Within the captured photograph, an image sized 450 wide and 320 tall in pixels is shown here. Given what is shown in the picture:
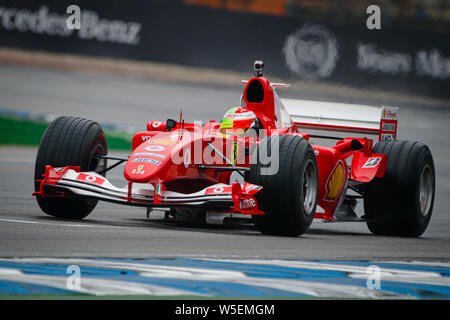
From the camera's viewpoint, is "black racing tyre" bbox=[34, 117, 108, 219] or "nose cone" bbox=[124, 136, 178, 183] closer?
"nose cone" bbox=[124, 136, 178, 183]

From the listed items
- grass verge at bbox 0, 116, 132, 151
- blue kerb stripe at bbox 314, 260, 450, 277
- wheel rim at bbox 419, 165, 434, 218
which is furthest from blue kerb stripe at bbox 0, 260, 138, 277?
grass verge at bbox 0, 116, 132, 151

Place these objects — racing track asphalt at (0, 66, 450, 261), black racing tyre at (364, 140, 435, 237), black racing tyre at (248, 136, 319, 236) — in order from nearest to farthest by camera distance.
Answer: racing track asphalt at (0, 66, 450, 261)
black racing tyre at (248, 136, 319, 236)
black racing tyre at (364, 140, 435, 237)

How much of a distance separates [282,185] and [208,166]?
34.7 inches

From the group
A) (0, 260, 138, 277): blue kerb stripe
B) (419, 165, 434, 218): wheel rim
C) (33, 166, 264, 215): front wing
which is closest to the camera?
(0, 260, 138, 277): blue kerb stripe

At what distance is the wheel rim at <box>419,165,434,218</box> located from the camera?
32.3 feet

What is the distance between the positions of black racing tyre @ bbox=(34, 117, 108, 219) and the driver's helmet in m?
1.30

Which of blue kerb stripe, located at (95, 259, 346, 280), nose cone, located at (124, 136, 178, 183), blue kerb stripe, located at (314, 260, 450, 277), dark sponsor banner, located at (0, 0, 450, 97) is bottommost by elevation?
blue kerb stripe, located at (314, 260, 450, 277)

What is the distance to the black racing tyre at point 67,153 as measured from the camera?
8.31m

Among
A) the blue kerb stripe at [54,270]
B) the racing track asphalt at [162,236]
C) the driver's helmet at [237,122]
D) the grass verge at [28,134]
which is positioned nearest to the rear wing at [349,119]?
the racing track asphalt at [162,236]

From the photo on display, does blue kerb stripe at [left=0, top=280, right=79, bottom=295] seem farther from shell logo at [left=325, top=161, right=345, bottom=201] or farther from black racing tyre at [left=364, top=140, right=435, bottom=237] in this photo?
black racing tyre at [left=364, top=140, right=435, bottom=237]

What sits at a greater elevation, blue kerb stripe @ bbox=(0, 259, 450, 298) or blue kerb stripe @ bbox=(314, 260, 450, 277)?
blue kerb stripe @ bbox=(0, 259, 450, 298)

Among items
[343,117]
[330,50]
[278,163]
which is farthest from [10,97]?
[278,163]

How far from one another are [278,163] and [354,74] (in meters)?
8.29

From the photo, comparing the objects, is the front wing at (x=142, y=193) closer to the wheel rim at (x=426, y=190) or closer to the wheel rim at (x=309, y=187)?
the wheel rim at (x=309, y=187)
